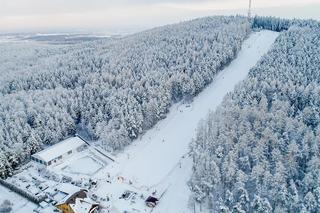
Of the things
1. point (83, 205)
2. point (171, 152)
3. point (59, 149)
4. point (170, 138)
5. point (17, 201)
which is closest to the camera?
point (83, 205)

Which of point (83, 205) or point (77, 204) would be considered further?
point (83, 205)

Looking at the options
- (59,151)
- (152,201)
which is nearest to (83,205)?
(152,201)

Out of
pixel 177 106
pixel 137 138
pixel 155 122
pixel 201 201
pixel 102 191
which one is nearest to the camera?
pixel 201 201

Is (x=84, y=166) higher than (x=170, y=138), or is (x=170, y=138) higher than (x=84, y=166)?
(x=170, y=138)

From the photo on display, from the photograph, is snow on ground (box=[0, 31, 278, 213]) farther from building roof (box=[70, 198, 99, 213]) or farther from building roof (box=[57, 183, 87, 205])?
building roof (box=[70, 198, 99, 213])

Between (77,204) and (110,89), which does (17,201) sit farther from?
(110,89)

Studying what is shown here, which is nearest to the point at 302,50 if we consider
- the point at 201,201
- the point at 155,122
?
the point at 155,122

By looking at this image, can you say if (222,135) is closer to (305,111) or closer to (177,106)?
(305,111)
